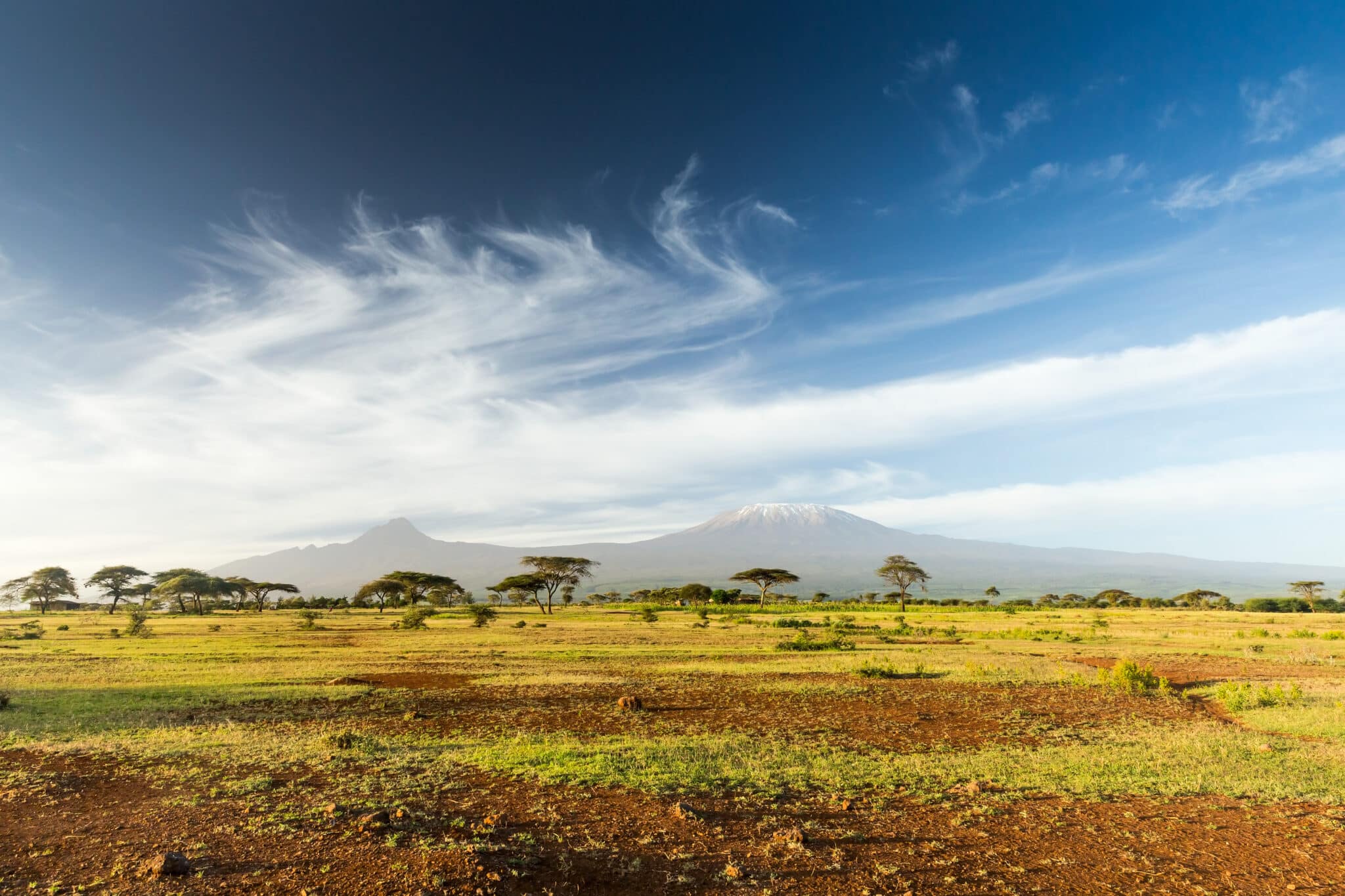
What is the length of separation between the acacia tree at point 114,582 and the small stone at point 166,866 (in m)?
90.4

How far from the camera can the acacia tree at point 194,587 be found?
6906cm

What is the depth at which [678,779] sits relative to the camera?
9977mm

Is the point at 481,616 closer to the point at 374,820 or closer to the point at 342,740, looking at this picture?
the point at 342,740

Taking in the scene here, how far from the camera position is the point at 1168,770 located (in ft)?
34.9

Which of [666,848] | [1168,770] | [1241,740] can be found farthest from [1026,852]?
[1241,740]

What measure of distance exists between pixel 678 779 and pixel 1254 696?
54.2 ft

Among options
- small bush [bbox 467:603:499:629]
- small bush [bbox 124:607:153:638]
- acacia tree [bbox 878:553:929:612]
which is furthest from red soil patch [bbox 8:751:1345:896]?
acacia tree [bbox 878:553:929:612]

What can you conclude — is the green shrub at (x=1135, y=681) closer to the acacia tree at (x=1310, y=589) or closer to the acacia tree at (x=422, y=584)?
the acacia tree at (x=1310, y=589)

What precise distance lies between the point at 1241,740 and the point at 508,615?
60.4 meters

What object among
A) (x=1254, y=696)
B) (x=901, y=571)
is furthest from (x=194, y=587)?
(x=1254, y=696)

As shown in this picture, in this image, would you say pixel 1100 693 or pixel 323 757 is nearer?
pixel 323 757

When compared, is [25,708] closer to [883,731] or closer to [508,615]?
[883,731]

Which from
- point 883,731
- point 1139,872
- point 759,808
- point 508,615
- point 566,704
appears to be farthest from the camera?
point 508,615

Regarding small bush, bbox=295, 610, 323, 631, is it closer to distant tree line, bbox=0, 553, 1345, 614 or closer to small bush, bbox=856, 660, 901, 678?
distant tree line, bbox=0, 553, 1345, 614
